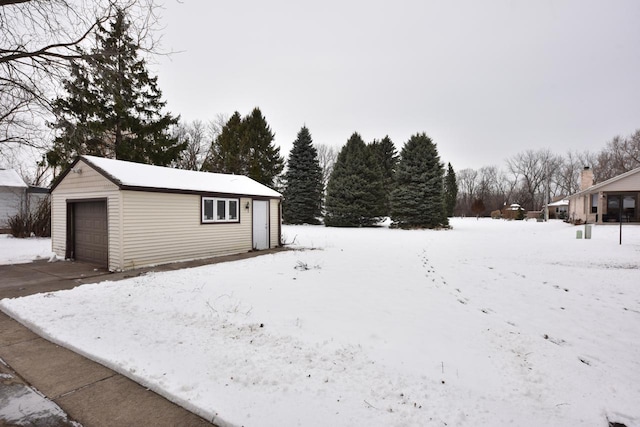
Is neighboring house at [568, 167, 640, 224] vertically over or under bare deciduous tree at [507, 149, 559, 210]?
under

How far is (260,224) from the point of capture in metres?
12.4

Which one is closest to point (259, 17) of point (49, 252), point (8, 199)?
point (49, 252)

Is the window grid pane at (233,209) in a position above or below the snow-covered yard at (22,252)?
above

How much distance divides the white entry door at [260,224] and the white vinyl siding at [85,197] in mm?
4994

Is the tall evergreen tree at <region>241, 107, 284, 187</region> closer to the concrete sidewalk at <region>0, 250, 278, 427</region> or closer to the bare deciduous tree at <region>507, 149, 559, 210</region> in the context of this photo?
the concrete sidewalk at <region>0, 250, 278, 427</region>

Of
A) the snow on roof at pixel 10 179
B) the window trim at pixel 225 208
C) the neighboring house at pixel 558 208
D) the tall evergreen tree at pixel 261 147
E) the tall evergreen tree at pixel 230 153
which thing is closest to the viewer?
the window trim at pixel 225 208

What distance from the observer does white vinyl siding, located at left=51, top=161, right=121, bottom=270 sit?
26.2ft

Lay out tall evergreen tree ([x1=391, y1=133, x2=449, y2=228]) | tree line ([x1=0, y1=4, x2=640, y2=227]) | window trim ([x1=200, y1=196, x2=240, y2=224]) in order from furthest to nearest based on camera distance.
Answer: tall evergreen tree ([x1=391, y1=133, x2=449, y2=228]) → window trim ([x1=200, y1=196, x2=240, y2=224]) → tree line ([x1=0, y1=4, x2=640, y2=227])

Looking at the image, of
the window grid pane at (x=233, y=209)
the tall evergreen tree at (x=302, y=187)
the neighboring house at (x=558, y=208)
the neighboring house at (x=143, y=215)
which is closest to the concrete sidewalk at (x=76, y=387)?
the neighboring house at (x=143, y=215)

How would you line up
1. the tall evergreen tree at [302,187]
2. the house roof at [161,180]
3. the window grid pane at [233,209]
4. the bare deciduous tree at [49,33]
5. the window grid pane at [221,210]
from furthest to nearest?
the tall evergreen tree at [302,187], the window grid pane at [233,209], the window grid pane at [221,210], the house roof at [161,180], the bare deciduous tree at [49,33]

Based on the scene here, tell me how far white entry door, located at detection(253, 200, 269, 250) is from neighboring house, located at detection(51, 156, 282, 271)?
0.64ft

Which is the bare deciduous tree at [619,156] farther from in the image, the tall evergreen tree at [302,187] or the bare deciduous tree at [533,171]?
the tall evergreen tree at [302,187]

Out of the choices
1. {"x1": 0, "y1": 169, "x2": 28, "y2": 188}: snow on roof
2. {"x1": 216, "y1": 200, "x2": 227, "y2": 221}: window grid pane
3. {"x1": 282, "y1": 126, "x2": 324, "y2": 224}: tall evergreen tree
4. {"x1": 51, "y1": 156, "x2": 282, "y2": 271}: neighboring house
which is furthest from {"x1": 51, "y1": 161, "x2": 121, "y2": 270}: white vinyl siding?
{"x1": 282, "y1": 126, "x2": 324, "y2": 224}: tall evergreen tree

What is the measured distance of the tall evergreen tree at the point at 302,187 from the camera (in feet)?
93.2
